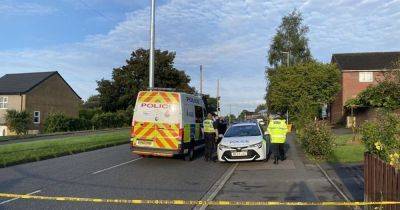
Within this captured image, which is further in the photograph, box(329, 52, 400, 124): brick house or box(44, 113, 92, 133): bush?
box(329, 52, 400, 124): brick house

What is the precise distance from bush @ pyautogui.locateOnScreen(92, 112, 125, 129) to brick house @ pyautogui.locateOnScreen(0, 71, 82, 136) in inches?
221

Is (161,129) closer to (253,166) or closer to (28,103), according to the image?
(253,166)

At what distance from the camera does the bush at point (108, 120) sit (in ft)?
189

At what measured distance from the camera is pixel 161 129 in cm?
1792

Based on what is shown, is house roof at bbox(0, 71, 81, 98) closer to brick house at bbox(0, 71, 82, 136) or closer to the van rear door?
brick house at bbox(0, 71, 82, 136)

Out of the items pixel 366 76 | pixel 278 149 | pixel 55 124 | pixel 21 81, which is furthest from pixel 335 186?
pixel 21 81

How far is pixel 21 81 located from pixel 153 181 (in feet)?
169

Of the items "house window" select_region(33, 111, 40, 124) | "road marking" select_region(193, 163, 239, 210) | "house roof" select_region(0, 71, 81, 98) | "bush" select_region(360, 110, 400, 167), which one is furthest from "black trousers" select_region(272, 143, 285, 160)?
"house window" select_region(33, 111, 40, 124)

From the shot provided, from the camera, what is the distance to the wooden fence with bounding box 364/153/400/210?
6691mm

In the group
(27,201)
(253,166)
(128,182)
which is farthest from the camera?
(253,166)

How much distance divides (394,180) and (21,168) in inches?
486

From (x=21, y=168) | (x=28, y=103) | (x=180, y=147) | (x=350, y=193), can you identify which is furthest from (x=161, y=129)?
(x=28, y=103)

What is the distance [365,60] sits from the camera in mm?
60312

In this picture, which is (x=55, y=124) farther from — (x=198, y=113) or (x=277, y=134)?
(x=277, y=134)
